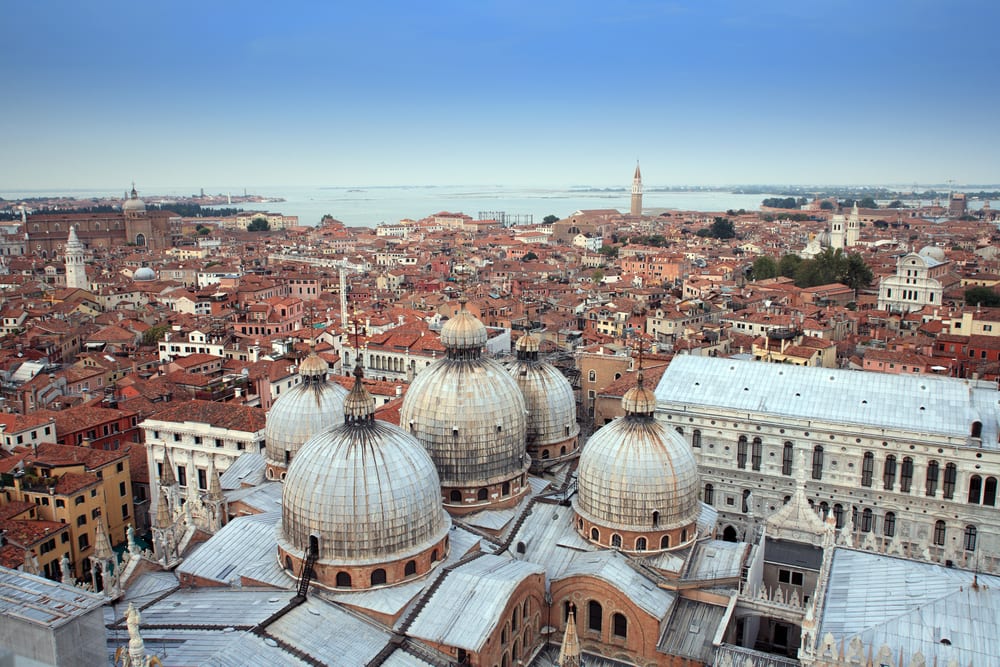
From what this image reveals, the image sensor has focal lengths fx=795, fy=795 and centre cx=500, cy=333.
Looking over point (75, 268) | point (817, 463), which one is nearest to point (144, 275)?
point (75, 268)

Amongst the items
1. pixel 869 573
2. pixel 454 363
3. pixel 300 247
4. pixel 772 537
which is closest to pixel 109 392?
pixel 454 363

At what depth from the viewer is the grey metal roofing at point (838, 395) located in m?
23.0

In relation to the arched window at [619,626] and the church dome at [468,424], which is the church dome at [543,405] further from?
the arched window at [619,626]

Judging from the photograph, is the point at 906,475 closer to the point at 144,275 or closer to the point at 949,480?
the point at 949,480

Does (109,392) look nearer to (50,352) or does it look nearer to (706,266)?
(50,352)

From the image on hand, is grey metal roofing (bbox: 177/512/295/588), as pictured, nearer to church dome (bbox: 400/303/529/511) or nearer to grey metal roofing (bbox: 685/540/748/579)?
church dome (bbox: 400/303/529/511)

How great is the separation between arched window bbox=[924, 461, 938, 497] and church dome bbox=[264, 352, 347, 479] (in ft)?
55.3

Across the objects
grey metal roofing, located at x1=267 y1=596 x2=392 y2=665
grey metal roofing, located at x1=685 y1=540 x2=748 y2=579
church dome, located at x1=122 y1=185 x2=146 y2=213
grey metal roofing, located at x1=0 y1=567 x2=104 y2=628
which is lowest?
grey metal roofing, located at x1=685 y1=540 x2=748 y2=579

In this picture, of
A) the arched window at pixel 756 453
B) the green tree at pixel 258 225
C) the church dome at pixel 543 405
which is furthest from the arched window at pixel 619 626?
the green tree at pixel 258 225

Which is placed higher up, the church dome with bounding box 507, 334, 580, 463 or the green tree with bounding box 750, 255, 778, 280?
the church dome with bounding box 507, 334, 580, 463

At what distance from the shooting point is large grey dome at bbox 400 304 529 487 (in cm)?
1970

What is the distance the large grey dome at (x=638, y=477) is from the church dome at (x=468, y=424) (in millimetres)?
2034

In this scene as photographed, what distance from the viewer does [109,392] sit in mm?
38531

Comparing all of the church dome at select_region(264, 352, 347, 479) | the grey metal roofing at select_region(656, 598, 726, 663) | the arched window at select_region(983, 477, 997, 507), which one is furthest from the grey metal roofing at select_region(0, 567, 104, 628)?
the arched window at select_region(983, 477, 997, 507)
